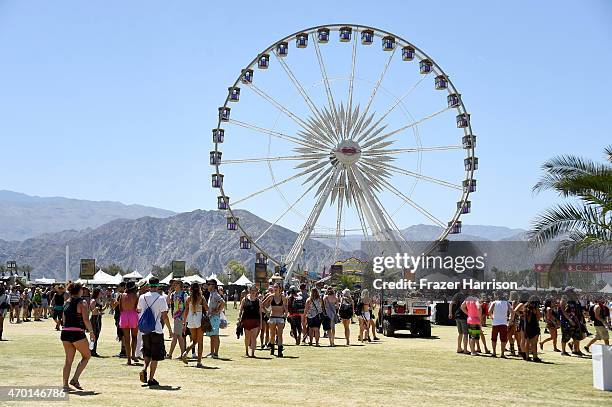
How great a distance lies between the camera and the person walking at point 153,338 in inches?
506

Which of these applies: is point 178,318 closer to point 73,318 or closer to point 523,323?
point 73,318

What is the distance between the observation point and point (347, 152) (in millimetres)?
43844

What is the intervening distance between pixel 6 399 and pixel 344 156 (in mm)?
33696

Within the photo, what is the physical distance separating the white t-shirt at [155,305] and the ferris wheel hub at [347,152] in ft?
101

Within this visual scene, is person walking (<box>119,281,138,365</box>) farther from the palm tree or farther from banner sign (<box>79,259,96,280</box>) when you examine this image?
banner sign (<box>79,259,96,280</box>)

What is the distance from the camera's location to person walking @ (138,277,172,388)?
12.9 m

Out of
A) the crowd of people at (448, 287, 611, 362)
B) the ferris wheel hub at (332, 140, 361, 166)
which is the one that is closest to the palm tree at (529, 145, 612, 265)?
the crowd of people at (448, 287, 611, 362)

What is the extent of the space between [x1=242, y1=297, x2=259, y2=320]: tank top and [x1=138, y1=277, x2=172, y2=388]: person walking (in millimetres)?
4554

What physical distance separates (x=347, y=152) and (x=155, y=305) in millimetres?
31092

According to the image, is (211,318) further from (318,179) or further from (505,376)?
(318,179)

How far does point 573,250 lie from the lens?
20047 millimetres

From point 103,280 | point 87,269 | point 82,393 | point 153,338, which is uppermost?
point 87,269

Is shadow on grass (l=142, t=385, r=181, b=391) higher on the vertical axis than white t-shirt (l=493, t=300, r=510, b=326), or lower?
lower

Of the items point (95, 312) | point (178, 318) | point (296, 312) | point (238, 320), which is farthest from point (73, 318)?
point (296, 312)
